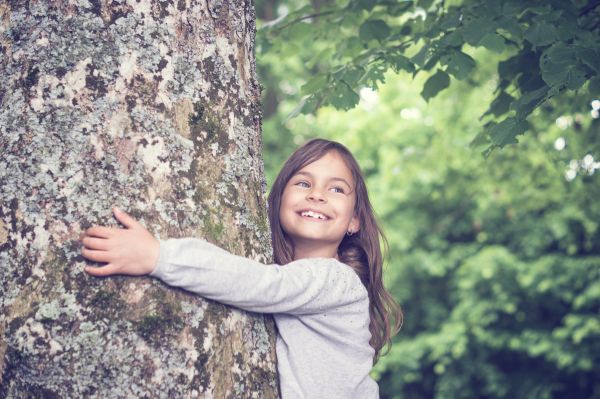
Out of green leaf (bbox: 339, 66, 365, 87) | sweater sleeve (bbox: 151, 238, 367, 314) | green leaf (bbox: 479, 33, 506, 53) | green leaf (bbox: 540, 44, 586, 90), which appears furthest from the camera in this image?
green leaf (bbox: 339, 66, 365, 87)

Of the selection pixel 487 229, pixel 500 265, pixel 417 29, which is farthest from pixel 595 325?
pixel 417 29

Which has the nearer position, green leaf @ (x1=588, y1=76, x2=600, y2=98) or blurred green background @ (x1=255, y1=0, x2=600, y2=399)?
green leaf @ (x1=588, y1=76, x2=600, y2=98)

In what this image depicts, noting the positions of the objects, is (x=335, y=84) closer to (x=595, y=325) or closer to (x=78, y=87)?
(x=78, y=87)

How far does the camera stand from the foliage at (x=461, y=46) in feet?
9.36

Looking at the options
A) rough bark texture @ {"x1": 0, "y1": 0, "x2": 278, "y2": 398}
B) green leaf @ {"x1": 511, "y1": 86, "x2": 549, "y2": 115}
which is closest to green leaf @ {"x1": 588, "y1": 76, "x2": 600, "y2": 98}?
green leaf @ {"x1": 511, "y1": 86, "x2": 549, "y2": 115}

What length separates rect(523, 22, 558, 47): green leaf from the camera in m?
2.93

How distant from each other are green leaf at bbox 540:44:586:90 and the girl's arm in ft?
4.24

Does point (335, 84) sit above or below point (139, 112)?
above

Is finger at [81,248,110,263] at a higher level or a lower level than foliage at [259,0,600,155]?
lower

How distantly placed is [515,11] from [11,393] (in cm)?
272

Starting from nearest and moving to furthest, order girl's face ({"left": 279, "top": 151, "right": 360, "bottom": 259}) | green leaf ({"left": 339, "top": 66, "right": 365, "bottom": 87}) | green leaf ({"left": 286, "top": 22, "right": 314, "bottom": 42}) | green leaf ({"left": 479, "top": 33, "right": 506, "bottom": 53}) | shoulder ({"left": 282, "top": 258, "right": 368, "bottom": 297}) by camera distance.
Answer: shoulder ({"left": 282, "top": 258, "right": 368, "bottom": 297})
girl's face ({"left": 279, "top": 151, "right": 360, "bottom": 259})
green leaf ({"left": 479, "top": 33, "right": 506, "bottom": 53})
green leaf ({"left": 339, "top": 66, "right": 365, "bottom": 87})
green leaf ({"left": 286, "top": 22, "right": 314, "bottom": 42})

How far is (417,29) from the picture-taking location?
3717 millimetres

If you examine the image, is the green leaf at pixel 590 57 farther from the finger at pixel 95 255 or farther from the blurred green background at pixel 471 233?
the blurred green background at pixel 471 233

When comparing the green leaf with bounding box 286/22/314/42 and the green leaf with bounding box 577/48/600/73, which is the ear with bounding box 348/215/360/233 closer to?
the green leaf with bounding box 577/48/600/73
